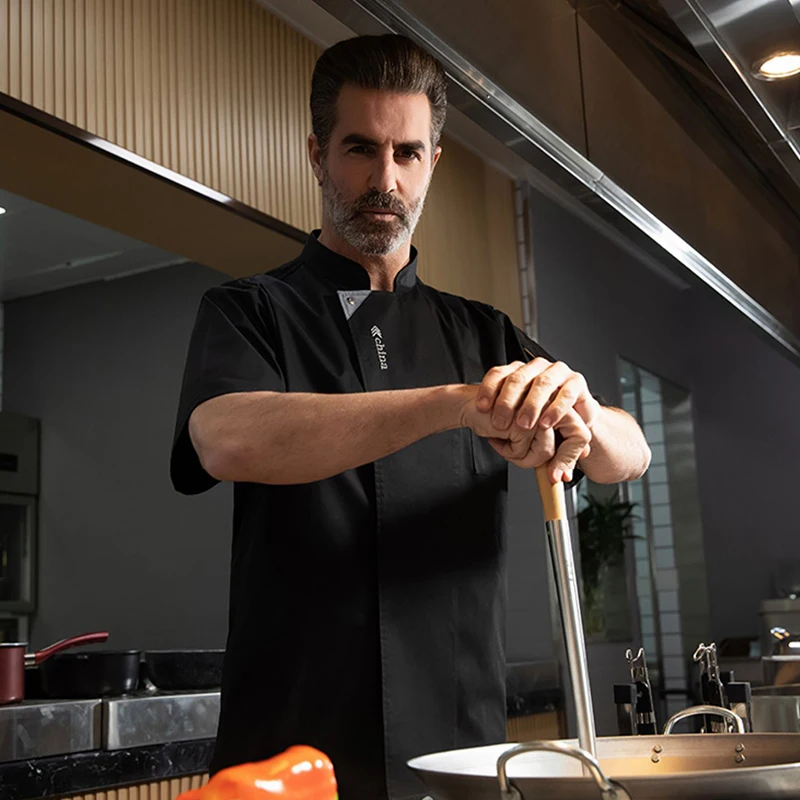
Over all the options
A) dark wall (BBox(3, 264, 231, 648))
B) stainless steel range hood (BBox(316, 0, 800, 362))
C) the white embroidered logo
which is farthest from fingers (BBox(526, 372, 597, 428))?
dark wall (BBox(3, 264, 231, 648))

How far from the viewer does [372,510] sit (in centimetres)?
108

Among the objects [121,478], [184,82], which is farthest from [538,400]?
[121,478]

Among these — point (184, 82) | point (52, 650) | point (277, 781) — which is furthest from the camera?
point (184, 82)

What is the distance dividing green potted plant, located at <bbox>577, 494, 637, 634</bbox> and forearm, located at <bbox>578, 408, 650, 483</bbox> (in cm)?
398

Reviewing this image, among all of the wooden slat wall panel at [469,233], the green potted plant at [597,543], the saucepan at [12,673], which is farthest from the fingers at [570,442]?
the green potted plant at [597,543]

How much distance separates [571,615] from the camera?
696mm

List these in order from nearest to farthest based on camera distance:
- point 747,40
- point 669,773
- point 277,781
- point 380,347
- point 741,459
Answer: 1. point 277,781
2. point 669,773
3. point 380,347
4. point 747,40
5. point 741,459

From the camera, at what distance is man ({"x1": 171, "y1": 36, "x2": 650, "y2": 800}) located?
3.19 ft

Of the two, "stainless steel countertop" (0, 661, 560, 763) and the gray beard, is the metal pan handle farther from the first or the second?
"stainless steel countertop" (0, 661, 560, 763)

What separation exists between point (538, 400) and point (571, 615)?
0.17 m

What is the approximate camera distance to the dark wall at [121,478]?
4.93 metres

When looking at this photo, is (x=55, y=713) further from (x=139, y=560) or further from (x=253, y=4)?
(x=139, y=560)

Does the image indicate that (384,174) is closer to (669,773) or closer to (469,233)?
(669,773)

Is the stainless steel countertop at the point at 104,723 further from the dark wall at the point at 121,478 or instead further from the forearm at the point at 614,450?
the dark wall at the point at 121,478
